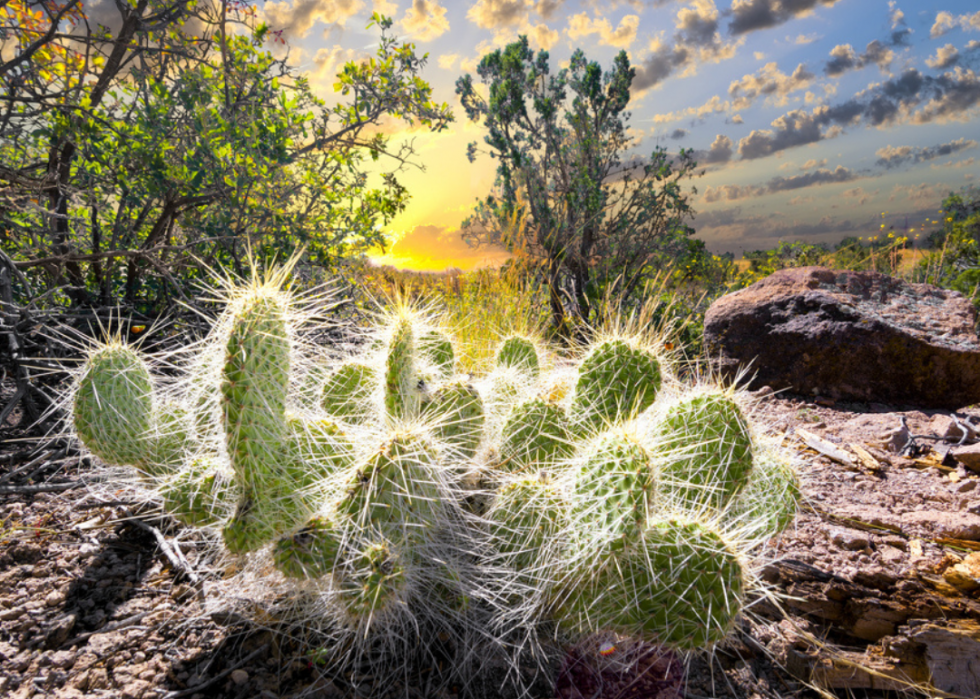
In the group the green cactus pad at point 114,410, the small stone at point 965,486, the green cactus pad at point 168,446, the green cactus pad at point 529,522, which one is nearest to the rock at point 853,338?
the small stone at point 965,486

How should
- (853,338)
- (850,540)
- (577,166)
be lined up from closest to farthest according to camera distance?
(850,540) → (853,338) → (577,166)

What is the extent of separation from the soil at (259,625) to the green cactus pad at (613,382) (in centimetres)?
65

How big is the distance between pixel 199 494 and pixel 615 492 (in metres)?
1.20

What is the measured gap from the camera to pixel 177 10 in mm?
3242

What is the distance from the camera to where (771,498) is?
1735 millimetres

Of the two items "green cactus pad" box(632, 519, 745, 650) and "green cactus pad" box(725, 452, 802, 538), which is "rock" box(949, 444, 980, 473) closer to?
"green cactus pad" box(725, 452, 802, 538)

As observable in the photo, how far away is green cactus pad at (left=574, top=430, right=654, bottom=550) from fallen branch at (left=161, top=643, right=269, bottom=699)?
1.01 m

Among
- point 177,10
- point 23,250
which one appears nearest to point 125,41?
point 177,10

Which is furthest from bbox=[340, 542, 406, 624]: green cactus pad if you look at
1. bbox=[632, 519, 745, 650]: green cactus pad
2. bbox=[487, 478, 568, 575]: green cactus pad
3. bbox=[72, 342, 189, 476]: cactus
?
bbox=[72, 342, 189, 476]: cactus

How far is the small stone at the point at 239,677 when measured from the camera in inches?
55.2

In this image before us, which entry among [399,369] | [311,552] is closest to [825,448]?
[399,369]

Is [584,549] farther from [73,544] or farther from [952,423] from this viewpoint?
[952,423]

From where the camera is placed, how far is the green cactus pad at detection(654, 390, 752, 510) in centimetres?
149

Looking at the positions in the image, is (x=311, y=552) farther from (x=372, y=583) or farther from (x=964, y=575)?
(x=964, y=575)
